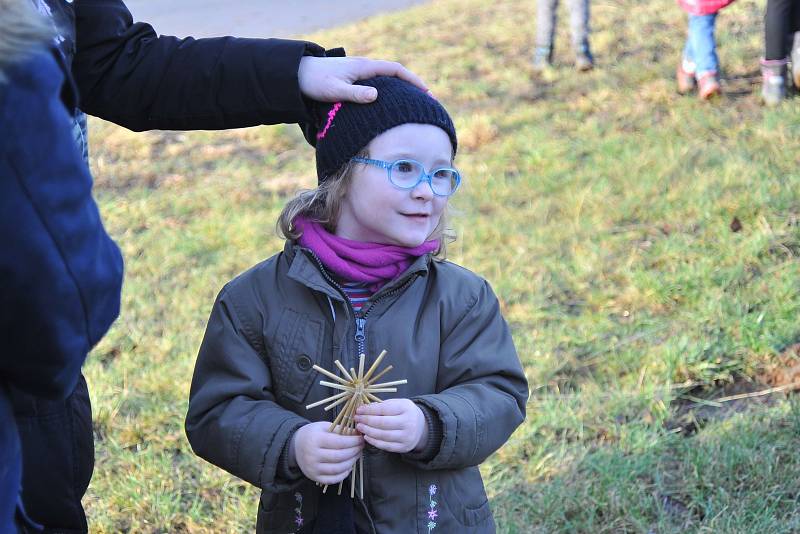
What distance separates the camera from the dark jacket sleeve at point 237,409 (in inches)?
81.0

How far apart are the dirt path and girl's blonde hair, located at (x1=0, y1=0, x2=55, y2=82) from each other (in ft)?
29.5

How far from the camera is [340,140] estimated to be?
2.23 meters

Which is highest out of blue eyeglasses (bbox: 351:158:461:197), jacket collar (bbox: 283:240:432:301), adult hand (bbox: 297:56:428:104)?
adult hand (bbox: 297:56:428:104)

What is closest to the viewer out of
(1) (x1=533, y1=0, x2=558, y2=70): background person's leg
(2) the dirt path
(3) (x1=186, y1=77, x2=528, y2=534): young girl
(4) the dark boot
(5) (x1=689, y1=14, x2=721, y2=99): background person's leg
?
(3) (x1=186, y1=77, x2=528, y2=534): young girl

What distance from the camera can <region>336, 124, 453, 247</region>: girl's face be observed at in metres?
2.18

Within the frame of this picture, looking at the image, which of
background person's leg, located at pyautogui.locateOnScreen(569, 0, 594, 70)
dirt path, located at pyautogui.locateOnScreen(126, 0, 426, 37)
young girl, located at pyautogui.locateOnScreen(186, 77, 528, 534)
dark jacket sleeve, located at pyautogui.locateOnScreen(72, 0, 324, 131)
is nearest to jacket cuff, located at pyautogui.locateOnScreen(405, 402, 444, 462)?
young girl, located at pyautogui.locateOnScreen(186, 77, 528, 534)

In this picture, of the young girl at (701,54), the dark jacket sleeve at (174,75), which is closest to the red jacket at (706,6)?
the young girl at (701,54)

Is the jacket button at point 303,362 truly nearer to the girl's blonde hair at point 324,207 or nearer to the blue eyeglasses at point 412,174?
the girl's blonde hair at point 324,207

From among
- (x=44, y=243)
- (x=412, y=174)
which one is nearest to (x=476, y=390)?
(x=412, y=174)

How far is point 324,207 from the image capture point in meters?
Result: 2.31

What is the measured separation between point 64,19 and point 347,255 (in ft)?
2.37

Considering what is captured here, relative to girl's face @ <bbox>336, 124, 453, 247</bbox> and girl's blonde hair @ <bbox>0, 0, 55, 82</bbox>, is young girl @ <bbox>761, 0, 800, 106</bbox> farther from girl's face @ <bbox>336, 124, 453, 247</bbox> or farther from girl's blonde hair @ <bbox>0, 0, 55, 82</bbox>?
girl's blonde hair @ <bbox>0, 0, 55, 82</bbox>

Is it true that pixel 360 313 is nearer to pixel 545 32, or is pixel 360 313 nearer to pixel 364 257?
pixel 364 257

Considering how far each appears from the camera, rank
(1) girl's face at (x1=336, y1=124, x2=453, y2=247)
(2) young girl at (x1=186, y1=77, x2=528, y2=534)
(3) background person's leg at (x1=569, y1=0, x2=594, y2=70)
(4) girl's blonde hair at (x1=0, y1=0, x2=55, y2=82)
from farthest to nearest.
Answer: (3) background person's leg at (x1=569, y1=0, x2=594, y2=70) → (1) girl's face at (x1=336, y1=124, x2=453, y2=247) → (2) young girl at (x1=186, y1=77, x2=528, y2=534) → (4) girl's blonde hair at (x1=0, y1=0, x2=55, y2=82)
